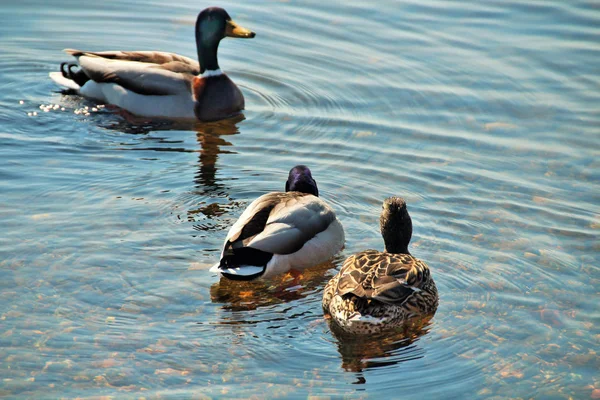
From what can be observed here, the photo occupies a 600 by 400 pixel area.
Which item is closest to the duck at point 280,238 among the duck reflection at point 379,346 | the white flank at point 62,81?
the duck reflection at point 379,346

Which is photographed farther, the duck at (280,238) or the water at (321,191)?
the duck at (280,238)

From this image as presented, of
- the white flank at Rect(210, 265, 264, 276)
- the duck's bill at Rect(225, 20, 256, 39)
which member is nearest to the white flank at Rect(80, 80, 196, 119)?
the duck's bill at Rect(225, 20, 256, 39)

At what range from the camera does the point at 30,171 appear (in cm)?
1031

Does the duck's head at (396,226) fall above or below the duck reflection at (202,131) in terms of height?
above

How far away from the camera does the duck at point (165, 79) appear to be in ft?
40.7

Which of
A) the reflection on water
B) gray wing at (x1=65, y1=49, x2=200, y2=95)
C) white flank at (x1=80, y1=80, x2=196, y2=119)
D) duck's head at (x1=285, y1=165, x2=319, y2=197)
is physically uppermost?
gray wing at (x1=65, y1=49, x2=200, y2=95)

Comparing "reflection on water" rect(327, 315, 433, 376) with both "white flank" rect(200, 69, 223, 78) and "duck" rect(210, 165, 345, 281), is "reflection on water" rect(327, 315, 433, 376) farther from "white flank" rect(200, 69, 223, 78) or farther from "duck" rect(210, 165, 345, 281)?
"white flank" rect(200, 69, 223, 78)

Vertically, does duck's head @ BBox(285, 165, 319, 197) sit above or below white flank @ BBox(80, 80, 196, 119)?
above

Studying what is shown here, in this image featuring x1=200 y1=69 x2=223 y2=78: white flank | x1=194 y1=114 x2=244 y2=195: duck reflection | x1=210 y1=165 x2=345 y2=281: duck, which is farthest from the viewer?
x1=200 y1=69 x2=223 y2=78: white flank

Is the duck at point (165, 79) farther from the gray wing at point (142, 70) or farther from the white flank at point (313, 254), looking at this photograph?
the white flank at point (313, 254)

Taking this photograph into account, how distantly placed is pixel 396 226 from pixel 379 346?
1299 mm

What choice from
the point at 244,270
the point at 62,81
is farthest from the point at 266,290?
the point at 62,81

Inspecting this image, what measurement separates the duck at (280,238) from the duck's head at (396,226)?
2.10ft

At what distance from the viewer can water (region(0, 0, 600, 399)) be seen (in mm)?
7031
